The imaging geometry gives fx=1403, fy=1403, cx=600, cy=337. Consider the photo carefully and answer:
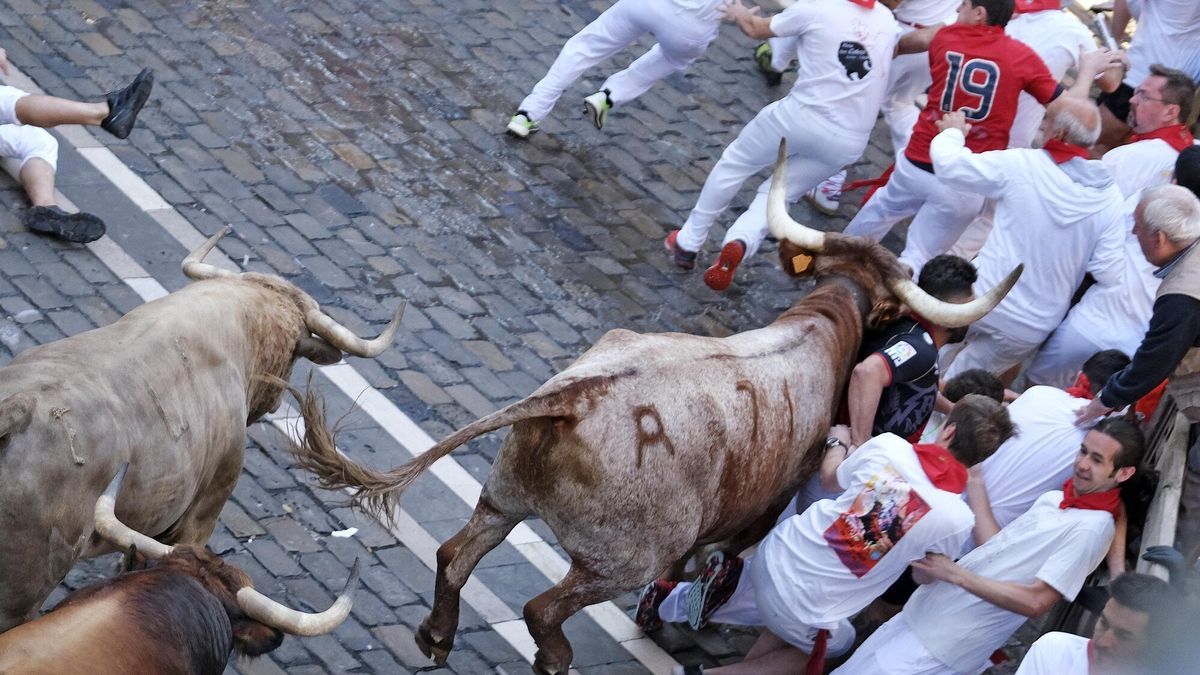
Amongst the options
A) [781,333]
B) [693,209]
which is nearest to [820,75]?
[693,209]

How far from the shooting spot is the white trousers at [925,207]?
9.05 meters

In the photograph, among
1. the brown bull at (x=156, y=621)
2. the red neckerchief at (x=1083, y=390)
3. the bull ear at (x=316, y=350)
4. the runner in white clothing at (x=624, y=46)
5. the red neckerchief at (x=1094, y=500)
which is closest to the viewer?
the brown bull at (x=156, y=621)

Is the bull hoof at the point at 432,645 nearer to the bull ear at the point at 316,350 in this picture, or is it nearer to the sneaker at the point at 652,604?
the sneaker at the point at 652,604

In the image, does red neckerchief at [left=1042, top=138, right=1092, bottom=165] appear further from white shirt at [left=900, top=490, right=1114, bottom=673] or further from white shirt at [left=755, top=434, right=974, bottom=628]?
white shirt at [left=755, top=434, right=974, bottom=628]

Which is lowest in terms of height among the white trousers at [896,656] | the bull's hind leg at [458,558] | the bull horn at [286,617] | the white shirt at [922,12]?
the white trousers at [896,656]

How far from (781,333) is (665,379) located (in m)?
0.85

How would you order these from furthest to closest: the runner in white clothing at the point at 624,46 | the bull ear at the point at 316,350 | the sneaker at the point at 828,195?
the sneaker at the point at 828,195, the runner in white clothing at the point at 624,46, the bull ear at the point at 316,350

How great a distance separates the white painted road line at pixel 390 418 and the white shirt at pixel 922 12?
4.94 meters

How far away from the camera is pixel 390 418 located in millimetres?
7680

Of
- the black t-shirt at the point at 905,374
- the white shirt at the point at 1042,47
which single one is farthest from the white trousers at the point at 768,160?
the black t-shirt at the point at 905,374

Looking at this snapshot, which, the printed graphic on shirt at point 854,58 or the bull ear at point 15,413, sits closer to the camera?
the bull ear at point 15,413

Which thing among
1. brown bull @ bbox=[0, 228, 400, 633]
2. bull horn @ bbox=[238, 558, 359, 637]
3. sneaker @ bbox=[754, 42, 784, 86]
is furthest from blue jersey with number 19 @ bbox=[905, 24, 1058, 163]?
bull horn @ bbox=[238, 558, 359, 637]

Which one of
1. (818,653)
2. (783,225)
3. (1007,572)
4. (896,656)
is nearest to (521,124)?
A: (783,225)

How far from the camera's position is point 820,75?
29.4ft
